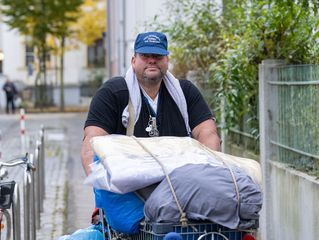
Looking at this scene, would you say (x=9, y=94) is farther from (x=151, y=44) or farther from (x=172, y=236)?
(x=172, y=236)

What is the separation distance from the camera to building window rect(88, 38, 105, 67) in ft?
169

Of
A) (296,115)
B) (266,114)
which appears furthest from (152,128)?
(266,114)

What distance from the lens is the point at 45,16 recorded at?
4144 cm

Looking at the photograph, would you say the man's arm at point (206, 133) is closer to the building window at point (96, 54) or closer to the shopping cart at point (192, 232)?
the shopping cart at point (192, 232)

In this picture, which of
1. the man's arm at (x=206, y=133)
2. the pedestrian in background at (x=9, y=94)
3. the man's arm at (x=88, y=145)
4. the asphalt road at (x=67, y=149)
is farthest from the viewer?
the pedestrian in background at (x=9, y=94)

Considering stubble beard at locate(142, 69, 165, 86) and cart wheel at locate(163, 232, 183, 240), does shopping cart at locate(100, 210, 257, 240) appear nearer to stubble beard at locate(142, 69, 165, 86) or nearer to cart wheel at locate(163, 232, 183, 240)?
cart wheel at locate(163, 232, 183, 240)

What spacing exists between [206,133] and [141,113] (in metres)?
0.45

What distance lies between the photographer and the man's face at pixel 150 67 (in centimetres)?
555

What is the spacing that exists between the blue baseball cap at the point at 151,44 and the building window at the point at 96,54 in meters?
45.7

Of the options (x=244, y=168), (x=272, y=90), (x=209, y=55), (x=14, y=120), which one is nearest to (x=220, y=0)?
(x=209, y=55)

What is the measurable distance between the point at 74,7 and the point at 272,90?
33680 millimetres

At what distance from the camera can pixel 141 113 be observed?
18.4ft

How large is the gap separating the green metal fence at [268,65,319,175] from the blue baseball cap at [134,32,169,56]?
7.90 feet

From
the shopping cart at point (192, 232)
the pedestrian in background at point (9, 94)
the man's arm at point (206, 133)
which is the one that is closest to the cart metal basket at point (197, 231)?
the shopping cart at point (192, 232)
